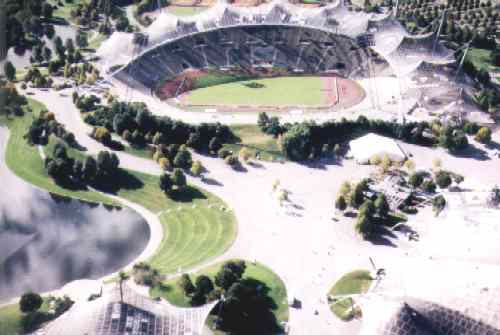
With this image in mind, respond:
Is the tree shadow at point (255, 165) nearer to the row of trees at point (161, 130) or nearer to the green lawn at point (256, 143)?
the green lawn at point (256, 143)

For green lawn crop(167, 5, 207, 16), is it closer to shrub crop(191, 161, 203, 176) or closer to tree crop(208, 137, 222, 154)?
tree crop(208, 137, 222, 154)

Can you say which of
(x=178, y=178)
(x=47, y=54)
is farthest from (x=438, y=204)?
(x=47, y=54)

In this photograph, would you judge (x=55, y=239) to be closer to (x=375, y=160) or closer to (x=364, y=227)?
(x=364, y=227)

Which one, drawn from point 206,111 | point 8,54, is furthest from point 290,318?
point 8,54

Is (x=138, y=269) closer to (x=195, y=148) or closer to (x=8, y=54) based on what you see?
(x=195, y=148)

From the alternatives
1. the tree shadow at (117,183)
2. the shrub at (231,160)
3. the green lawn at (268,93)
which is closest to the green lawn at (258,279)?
the tree shadow at (117,183)
